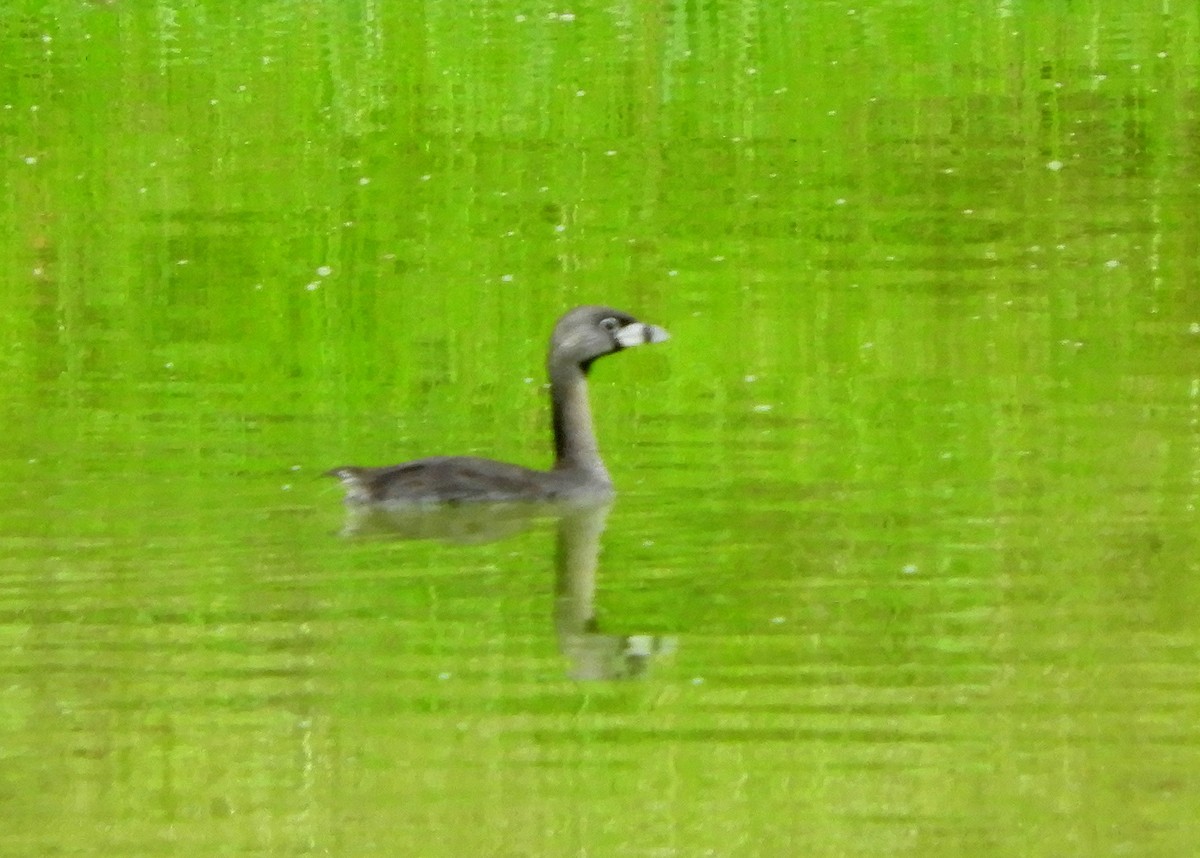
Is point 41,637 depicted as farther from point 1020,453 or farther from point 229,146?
point 229,146

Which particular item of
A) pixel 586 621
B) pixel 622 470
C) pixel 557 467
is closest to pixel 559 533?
pixel 557 467

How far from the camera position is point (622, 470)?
1060cm

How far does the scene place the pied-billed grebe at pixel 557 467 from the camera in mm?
9883

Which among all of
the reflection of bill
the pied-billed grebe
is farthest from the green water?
the pied-billed grebe

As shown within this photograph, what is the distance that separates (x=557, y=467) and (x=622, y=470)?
326 millimetres

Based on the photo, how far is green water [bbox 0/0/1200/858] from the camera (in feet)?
22.9

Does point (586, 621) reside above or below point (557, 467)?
below

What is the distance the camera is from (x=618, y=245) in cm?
1550

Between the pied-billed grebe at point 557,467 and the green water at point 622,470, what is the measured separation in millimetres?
157

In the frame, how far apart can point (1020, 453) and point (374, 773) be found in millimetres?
3939

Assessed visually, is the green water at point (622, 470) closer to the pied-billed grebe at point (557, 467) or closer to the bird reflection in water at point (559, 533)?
the bird reflection in water at point (559, 533)

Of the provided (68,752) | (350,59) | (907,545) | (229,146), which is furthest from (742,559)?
(350,59)

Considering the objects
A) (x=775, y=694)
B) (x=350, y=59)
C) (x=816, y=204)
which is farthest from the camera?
(x=350, y=59)

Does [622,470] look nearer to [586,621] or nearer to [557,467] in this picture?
[557,467]
